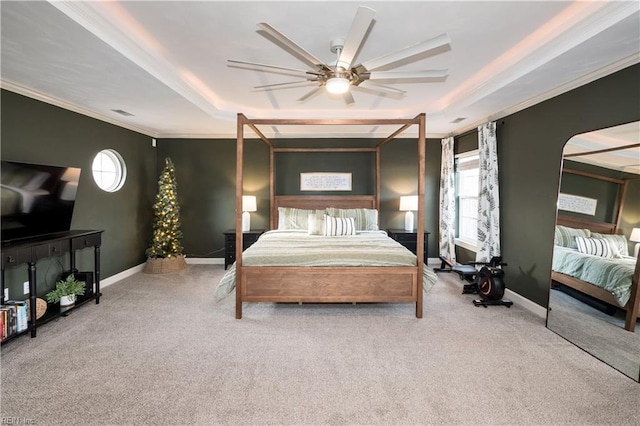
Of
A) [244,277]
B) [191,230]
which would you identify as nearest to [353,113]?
[244,277]

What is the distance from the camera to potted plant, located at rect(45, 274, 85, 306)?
11.6 ft

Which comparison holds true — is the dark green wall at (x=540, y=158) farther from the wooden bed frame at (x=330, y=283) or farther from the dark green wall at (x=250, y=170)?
the wooden bed frame at (x=330, y=283)

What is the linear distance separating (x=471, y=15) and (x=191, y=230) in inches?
225

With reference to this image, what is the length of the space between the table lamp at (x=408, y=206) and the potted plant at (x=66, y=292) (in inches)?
201

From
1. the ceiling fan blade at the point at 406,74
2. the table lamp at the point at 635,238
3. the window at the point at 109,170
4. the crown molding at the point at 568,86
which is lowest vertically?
the table lamp at the point at 635,238

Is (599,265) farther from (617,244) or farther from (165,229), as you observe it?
(165,229)

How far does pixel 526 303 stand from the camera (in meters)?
3.88

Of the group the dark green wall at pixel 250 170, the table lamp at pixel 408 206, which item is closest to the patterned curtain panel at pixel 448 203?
the dark green wall at pixel 250 170

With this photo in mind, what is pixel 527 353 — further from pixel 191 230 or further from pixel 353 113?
pixel 191 230

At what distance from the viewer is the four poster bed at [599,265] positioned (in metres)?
2.56

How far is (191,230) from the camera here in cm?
624

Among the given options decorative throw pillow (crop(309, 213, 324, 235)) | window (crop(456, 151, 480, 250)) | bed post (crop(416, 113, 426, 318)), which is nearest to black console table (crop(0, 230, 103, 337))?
decorative throw pillow (crop(309, 213, 324, 235))

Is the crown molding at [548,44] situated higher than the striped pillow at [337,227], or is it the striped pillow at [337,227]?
the crown molding at [548,44]

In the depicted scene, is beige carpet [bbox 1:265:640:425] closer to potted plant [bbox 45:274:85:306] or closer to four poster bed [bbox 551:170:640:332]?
potted plant [bbox 45:274:85:306]
